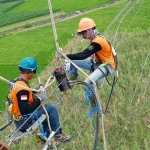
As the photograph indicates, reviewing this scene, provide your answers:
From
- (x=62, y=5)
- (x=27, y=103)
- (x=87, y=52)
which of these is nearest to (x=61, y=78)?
(x=27, y=103)

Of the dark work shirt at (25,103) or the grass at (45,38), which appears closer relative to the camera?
the dark work shirt at (25,103)

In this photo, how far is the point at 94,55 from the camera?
363 cm

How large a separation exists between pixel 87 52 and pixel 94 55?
265 mm

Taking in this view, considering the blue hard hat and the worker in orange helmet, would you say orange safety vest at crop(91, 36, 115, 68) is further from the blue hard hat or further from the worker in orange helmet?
the blue hard hat

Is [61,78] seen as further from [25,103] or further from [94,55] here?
[94,55]

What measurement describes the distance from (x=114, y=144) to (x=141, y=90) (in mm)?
1227

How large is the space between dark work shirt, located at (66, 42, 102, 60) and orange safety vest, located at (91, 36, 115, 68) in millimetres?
45

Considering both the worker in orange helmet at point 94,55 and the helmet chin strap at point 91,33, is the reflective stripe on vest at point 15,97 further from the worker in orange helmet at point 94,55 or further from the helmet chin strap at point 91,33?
the helmet chin strap at point 91,33

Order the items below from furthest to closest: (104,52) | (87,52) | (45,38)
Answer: (45,38) → (104,52) → (87,52)

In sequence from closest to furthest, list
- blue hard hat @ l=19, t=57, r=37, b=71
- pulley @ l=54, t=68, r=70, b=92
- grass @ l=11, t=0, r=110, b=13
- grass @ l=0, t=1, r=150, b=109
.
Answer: pulley @ l=54, t=68, r=70, b=92, blue hard hat @ l=19, t=57, r=37, b=71, grass @ l=0, t=1, r=150, b=109, grass @ l=11, t=0, r=110, b=13

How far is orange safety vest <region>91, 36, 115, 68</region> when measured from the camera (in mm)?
3453

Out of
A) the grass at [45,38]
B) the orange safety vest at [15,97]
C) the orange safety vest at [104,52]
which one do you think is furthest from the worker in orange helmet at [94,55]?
the grass at [45,38]

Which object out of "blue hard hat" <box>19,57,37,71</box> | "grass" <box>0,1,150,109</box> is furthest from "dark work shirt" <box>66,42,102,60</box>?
"grass" <box>0,1,150,109</box>

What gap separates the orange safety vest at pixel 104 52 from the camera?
3453 millimetres
